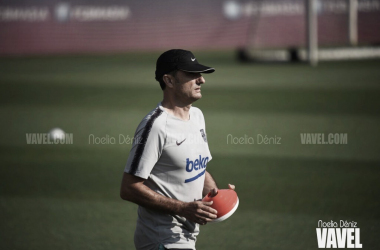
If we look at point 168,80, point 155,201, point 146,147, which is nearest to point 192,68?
point 168,80

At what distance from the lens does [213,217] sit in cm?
445

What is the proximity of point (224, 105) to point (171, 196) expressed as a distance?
33.4 ft

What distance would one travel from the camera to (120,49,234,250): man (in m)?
4.54

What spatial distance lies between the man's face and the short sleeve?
0.27 m
